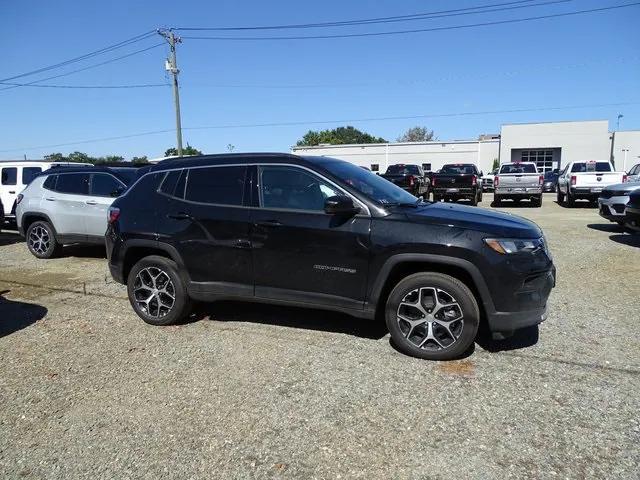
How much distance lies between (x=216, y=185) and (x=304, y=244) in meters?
1.24

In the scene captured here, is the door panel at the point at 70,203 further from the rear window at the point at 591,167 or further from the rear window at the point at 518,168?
the rear window at the point at 591,167

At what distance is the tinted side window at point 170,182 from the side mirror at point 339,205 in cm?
190

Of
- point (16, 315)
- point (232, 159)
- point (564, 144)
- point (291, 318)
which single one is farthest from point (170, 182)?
point (564, 144)

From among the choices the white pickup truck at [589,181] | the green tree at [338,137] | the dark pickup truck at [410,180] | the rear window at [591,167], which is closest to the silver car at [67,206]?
the dark pickup truck at [410,180]

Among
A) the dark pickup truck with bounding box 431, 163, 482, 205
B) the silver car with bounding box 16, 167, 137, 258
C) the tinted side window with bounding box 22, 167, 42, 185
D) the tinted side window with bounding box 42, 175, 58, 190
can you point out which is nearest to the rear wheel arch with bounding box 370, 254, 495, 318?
the silver car with bounding box 16, 167, 137, 258

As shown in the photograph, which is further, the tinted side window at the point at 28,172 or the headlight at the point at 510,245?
the tinted side window at the point at 28,172

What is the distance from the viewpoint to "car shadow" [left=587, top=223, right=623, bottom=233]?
1231cm

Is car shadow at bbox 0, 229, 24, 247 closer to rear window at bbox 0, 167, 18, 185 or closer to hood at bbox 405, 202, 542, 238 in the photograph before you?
rear window at bbox 0, 167, 18, 185

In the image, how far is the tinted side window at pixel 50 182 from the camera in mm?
9656

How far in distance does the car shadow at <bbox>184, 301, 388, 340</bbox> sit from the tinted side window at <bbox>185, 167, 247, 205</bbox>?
→ 1.39 m

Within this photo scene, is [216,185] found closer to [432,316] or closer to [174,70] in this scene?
[432,316]

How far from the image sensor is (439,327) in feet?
14.0

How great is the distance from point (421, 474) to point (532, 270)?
2063 mm

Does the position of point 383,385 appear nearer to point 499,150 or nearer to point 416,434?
point 416,434
